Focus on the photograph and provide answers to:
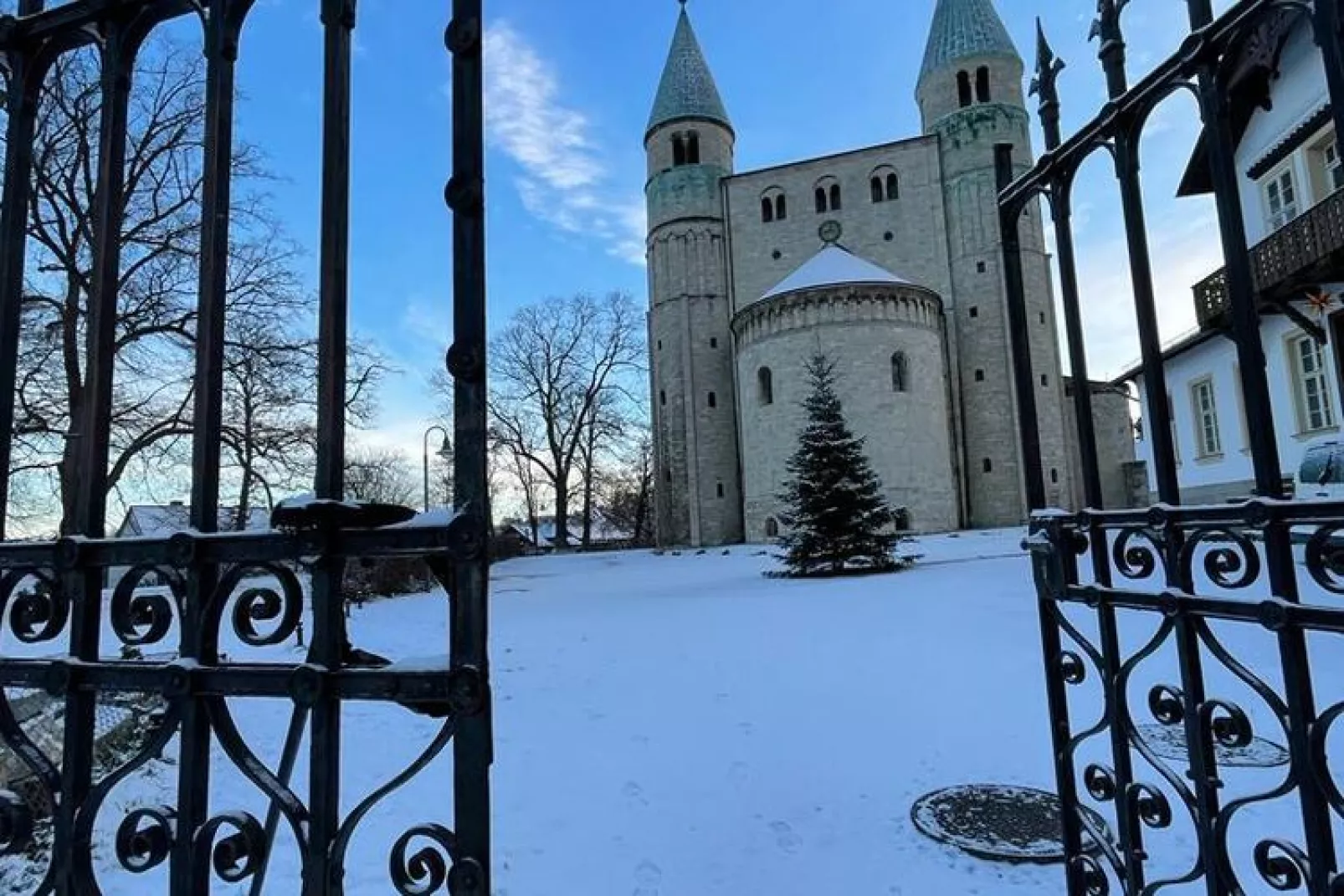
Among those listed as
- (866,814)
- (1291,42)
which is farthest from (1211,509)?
(1291,42)

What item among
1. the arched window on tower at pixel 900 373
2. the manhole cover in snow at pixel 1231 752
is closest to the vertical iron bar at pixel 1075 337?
the manhole cover in snow at pixel 1231 752

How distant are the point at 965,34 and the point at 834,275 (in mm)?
13644

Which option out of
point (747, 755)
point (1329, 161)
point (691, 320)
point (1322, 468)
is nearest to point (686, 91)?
point (691, 320)

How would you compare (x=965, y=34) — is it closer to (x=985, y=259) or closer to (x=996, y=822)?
(x=985, y=259)

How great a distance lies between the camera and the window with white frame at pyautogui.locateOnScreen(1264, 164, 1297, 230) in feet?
40.3

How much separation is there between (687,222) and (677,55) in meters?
9.59

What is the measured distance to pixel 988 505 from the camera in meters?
31.7

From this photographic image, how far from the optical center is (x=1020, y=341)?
8.87 ft

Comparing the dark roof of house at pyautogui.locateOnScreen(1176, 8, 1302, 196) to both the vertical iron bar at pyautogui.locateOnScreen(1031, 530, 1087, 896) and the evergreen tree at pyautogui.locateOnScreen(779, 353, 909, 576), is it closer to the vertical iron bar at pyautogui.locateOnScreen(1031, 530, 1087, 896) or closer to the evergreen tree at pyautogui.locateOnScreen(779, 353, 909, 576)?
the vertical iron bar at pyautogui.locateOnScreen(1031, 530, 1087, 896)

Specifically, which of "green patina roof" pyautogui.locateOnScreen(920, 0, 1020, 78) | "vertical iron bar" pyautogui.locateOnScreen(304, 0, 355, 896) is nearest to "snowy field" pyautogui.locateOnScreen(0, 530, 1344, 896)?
"vertical iron bar" pyautogui.locateOnScreen(304, 0, 355, 896)

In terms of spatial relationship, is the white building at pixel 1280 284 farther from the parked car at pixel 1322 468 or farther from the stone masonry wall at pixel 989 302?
the stone masonry wall at pixel 989 302

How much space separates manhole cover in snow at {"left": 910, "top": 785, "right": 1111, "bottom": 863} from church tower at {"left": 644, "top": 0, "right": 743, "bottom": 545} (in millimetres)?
30887

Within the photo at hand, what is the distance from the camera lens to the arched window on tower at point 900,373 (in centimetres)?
2925

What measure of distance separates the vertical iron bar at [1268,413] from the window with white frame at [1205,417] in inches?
662
